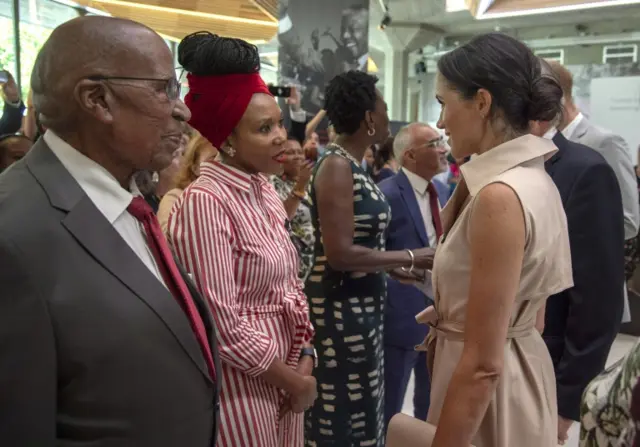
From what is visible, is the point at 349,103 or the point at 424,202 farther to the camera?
the point at 424,202

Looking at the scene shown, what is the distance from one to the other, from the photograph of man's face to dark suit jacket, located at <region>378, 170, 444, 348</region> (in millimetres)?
2652

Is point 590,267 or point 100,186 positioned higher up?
point 100,186

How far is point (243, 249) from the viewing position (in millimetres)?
1519

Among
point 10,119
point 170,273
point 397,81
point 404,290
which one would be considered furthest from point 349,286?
point 397,81

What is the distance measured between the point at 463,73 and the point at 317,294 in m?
1.33

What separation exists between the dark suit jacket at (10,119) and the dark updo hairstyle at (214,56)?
229 cm

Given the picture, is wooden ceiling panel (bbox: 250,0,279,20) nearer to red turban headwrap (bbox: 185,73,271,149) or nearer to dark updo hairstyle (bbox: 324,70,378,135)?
dark updo hairstyle (bbox: 324,70,378,135)

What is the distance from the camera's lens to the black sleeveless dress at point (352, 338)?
7.76ft

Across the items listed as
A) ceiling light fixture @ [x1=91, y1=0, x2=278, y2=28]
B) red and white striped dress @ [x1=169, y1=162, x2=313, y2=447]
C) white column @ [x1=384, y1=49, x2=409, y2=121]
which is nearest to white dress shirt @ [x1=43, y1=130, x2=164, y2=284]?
red and white striped dress @ [x1=169, y1=162, x2=313, y2=447]

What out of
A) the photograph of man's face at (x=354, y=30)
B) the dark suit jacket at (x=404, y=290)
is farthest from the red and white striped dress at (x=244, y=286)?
the photograph of man's face at (x=354, y=30)

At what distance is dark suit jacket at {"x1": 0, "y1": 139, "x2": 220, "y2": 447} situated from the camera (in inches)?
32.0

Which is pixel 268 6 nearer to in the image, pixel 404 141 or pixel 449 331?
→ pixel 404 141

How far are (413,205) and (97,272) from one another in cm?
212

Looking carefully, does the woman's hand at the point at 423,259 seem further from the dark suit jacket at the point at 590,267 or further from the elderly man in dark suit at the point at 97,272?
the elderly man in dark suit at the point at 97,272
